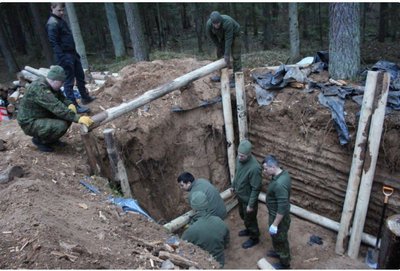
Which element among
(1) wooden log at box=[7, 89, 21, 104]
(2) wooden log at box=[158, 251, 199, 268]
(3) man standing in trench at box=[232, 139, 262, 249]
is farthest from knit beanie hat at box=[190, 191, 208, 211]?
(1) wooden log at box=[7, 89, 21, 104]

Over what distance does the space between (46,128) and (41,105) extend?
1.31ft

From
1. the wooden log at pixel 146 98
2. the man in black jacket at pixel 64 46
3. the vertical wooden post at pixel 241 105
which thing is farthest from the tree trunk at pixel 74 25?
the vertical wooden post at pixel 241 105

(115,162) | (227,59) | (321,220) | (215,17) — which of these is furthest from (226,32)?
(321,220)

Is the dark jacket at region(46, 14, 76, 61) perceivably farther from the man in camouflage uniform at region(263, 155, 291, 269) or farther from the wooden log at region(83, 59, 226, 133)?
the man in camouflage uniform at region(263, 155, 291, 269)

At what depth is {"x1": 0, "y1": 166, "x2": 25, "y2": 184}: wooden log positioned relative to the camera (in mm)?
4855

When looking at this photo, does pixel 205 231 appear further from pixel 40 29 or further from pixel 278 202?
pixel 40 29

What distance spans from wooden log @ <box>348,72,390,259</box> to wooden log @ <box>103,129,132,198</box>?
13.4 ft

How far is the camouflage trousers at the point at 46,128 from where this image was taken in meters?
5.61

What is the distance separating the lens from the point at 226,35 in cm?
724

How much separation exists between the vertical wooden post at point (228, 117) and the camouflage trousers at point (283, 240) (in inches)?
88.9

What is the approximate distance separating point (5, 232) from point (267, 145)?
545 centimetres

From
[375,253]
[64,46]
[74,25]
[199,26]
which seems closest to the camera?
[375,253]

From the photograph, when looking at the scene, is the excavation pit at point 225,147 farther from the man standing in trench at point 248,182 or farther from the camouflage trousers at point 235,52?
the man standing in trench at point 248,182

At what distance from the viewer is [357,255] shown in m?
6.32
